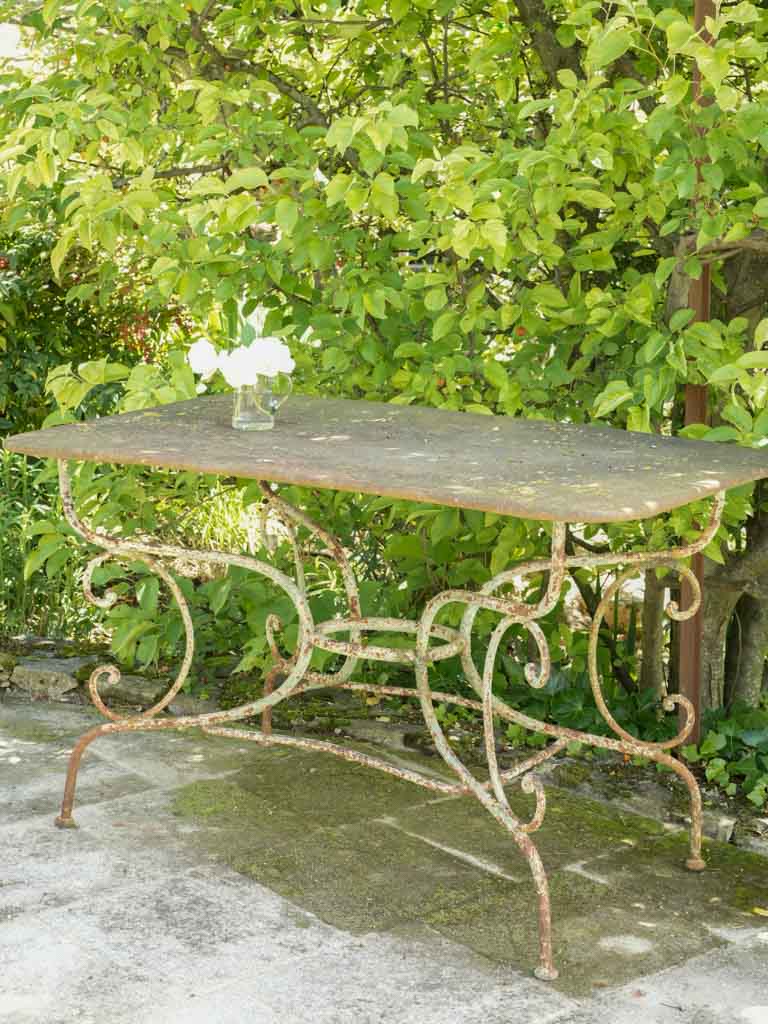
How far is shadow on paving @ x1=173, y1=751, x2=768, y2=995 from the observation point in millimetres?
2846

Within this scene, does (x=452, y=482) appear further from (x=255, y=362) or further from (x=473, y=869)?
(x=473, y=869)

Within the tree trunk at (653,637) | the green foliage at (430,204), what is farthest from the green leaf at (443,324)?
the tree trunk at (653,637)

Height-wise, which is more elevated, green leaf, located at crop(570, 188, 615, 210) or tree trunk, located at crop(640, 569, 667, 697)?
green leaf, located at crop(570, 188, 615, 210)

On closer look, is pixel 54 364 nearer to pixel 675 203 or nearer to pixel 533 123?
pixel 533 123

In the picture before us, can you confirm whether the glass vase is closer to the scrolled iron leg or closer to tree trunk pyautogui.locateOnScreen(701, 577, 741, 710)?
the scrolled iron leg

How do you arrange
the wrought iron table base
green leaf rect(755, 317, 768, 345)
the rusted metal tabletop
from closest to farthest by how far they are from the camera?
the rusted metal tabletop → the wrought iron table base → green leaf rect(755, 317, 768, 345)

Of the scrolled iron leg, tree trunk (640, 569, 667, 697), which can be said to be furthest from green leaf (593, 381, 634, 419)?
the scrolled iron leg

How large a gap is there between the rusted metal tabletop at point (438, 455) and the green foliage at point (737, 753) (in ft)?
3.10

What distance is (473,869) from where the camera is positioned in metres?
3.17

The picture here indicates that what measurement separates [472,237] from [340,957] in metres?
1.52

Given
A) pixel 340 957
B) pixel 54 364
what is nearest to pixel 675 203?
pixel 340 957

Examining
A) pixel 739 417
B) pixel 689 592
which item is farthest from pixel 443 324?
pixel 689 592

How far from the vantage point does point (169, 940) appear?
280 centimetres

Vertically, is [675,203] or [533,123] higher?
[533,123]
